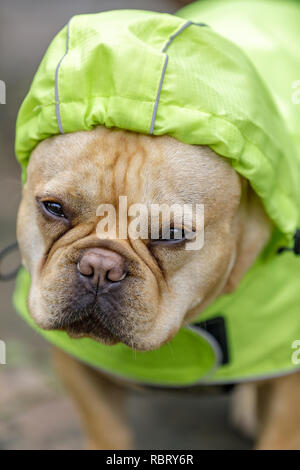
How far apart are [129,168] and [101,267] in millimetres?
276

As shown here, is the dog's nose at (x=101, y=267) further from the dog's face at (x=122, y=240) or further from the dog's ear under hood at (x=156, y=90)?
the dog's ear under hood at (x=156, y=90)

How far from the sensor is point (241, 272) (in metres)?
2.09

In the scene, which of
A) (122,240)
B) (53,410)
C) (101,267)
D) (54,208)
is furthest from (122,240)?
(53,410)

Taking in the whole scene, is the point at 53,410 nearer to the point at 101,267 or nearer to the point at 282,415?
the point at 282,415

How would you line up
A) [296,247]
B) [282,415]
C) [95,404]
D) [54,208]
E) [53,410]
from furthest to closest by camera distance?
1. [53,410]
2. [95,404]
3. [282,415]
4. [296,247]
5. [54,208]

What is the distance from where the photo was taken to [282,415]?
7.55 ft

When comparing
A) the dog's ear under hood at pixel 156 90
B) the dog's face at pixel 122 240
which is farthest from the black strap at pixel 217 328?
the dog's ear under hood at pixel 156 90

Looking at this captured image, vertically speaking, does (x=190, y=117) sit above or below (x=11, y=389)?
above

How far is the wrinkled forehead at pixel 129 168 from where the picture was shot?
177 centimetres

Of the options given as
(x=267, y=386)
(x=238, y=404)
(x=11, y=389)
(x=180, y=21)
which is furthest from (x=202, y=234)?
(x=11, y=389)

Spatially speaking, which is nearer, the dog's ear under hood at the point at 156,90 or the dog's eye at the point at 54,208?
the dog's ear under hood at the point at 156,90

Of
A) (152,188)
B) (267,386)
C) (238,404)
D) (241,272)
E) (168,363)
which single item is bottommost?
(238,404)
